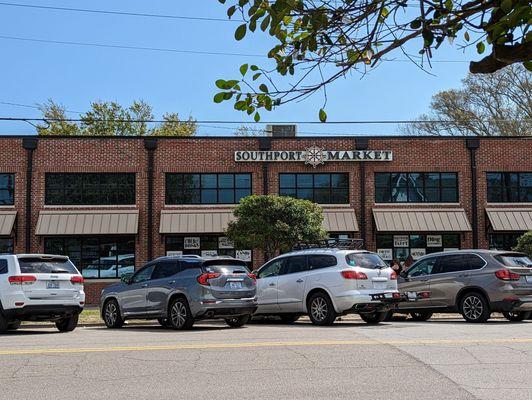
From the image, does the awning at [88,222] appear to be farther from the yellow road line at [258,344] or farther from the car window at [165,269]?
the yellow road line at [258,344]

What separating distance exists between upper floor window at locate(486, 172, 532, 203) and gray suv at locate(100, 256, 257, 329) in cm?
1714

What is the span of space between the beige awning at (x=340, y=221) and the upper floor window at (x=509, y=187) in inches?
248

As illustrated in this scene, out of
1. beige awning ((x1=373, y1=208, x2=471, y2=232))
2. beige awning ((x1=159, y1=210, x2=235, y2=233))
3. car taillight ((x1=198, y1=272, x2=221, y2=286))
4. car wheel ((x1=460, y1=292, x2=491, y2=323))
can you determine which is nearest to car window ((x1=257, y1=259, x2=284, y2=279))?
car taillight ((x1=198, y1=272, x2=221, y2=286))

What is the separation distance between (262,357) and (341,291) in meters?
5.36

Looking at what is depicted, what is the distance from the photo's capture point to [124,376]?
8.56 meters

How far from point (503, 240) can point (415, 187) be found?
447cm

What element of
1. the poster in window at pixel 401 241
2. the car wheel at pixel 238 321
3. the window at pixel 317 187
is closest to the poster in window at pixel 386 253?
the poster in window at pixel 401 241

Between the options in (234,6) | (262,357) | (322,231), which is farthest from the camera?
(322,231)

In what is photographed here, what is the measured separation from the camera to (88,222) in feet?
90.6

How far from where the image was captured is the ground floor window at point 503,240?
29.0m

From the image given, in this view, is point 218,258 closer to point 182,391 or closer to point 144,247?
point 182,391

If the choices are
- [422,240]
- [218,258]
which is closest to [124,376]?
[218,258]

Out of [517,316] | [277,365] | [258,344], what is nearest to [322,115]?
[277,365]

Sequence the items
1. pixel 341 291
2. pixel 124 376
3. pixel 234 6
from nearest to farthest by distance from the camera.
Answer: pixel 234 6 < pixel 124 376 < pixel 341 291
